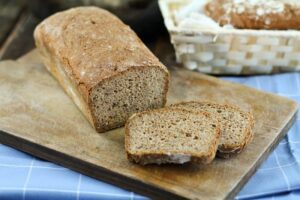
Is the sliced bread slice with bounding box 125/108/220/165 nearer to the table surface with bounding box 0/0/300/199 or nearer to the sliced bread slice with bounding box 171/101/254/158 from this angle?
the sliced bread slice with bounding box 171/101/254/158

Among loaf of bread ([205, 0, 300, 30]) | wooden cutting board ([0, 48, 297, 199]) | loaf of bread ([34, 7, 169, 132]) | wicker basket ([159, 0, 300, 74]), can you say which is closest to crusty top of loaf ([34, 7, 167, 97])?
loaf of bread ([34, 7, 169, 132])

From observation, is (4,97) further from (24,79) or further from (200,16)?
(200,16)

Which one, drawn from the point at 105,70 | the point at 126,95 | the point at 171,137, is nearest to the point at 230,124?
the point at 171,137

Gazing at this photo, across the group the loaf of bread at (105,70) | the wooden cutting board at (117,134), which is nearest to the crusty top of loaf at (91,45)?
the loaf of bread at (105,70)

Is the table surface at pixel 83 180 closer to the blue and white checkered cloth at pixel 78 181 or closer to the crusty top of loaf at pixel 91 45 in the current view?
the blue and white checkered cloth at pixel 78 181

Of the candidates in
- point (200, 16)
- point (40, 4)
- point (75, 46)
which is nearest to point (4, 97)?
point (75, 46)

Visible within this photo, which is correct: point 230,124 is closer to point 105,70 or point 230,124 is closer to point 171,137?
point 171,137
